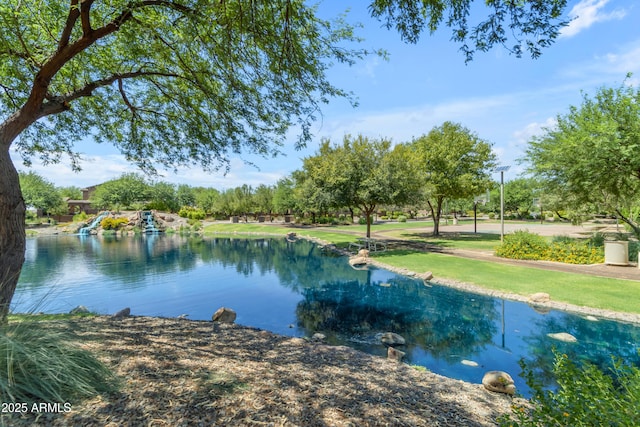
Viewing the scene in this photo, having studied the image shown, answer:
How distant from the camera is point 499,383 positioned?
5.09m

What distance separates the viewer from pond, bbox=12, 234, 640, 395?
7039 mm

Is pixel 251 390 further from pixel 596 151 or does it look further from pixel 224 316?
pixel 596 151

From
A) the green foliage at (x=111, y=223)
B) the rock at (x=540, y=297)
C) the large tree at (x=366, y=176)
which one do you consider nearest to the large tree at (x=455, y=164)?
the large tree at (x=366, y=176)

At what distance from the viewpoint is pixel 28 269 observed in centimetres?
1795

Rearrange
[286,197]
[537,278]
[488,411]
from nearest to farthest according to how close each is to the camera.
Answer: [488,411] → [537,278] → [286,197]

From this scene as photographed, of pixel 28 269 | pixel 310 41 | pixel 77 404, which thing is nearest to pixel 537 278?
pixel 310 41

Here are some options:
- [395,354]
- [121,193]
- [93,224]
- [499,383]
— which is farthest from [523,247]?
[121,193]

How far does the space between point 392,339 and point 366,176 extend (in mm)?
14870

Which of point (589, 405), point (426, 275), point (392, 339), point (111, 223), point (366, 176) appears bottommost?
point (392, 339)

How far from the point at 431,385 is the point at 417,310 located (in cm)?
586

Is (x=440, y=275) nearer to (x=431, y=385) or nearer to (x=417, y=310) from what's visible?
(x=417, y=310)

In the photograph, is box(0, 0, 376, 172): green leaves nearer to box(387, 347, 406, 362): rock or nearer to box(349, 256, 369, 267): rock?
box(387, 347, 406, 362): rock

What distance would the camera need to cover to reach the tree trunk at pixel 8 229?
3971 mm

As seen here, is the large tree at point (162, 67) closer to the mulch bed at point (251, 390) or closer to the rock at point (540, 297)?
the mulch bed at point (251, 390)
